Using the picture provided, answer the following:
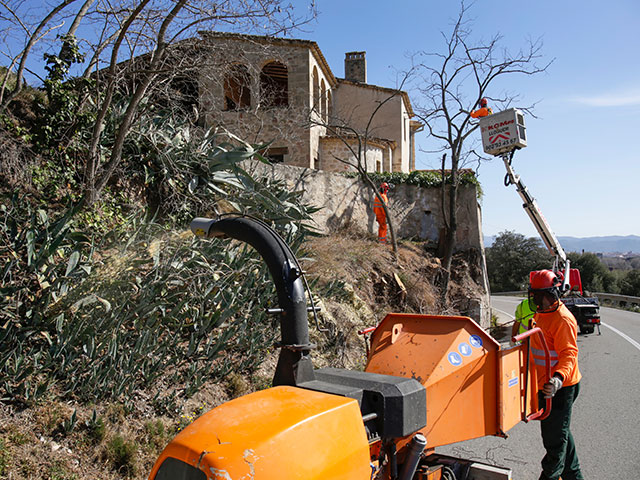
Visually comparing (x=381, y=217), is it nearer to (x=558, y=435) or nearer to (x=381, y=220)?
(x=381, y=220)

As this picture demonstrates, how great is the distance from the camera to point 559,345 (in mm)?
4234

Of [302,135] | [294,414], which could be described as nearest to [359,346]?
[294,414]

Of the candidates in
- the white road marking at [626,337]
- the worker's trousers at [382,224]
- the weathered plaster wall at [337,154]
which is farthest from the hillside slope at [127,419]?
the weathered plaster wall at [337,154]

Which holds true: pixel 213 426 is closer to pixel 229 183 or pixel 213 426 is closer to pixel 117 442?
pixel 117 442

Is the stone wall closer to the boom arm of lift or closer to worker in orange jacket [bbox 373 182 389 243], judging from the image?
worker in orange jacket [bbox 373 182 389 243]

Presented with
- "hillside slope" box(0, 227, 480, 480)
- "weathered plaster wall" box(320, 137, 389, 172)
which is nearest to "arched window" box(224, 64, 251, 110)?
"hillside slope" box(0, 227, 480, 480)

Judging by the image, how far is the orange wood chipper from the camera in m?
1.89

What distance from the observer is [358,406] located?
2236 mm

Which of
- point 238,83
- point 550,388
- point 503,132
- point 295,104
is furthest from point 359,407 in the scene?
point 295,104

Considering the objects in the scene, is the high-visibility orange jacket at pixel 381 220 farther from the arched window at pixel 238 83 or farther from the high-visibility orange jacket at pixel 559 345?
the high-visibility orange jacket at pixel 559 345

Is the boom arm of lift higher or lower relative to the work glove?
higher

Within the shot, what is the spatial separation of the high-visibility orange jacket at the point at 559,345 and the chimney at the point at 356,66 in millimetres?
25711

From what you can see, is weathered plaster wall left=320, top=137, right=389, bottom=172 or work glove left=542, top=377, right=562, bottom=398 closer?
work glove left=542, top=377, right=562, bottom=398

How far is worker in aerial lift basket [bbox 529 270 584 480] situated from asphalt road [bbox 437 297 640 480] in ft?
2.14
